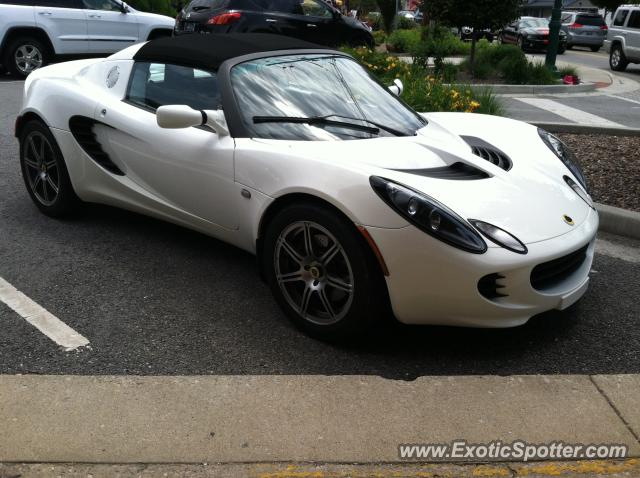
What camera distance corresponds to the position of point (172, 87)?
428 centimetres

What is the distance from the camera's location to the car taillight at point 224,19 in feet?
40.3

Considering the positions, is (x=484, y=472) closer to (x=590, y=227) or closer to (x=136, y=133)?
(x=590, y=227)

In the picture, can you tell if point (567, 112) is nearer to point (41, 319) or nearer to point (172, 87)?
point (172, 87)

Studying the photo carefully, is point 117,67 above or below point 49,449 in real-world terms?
above

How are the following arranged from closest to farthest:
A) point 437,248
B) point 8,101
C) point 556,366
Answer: point 437,248, point 556,366, point 8,101

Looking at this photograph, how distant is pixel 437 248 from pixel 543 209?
2.26 feet

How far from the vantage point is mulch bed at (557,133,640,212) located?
5596 millimetres

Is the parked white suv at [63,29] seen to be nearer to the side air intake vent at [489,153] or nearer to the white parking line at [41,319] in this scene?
the white parking line at [41,319]

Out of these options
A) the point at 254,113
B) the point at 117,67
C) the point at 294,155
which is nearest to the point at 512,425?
the point at 294,155

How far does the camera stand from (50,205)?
16.8ft

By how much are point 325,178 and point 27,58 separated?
10788 millimetres

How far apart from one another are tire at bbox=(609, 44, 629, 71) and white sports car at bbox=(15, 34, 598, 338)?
1630 cm

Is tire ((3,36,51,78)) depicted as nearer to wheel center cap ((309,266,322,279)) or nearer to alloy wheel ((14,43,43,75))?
alloy wheel ((14,43,43,75))

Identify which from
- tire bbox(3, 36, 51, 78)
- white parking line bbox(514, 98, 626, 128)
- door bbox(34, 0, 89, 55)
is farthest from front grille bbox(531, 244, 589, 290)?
door bbox(34, 0, 89, 55)
